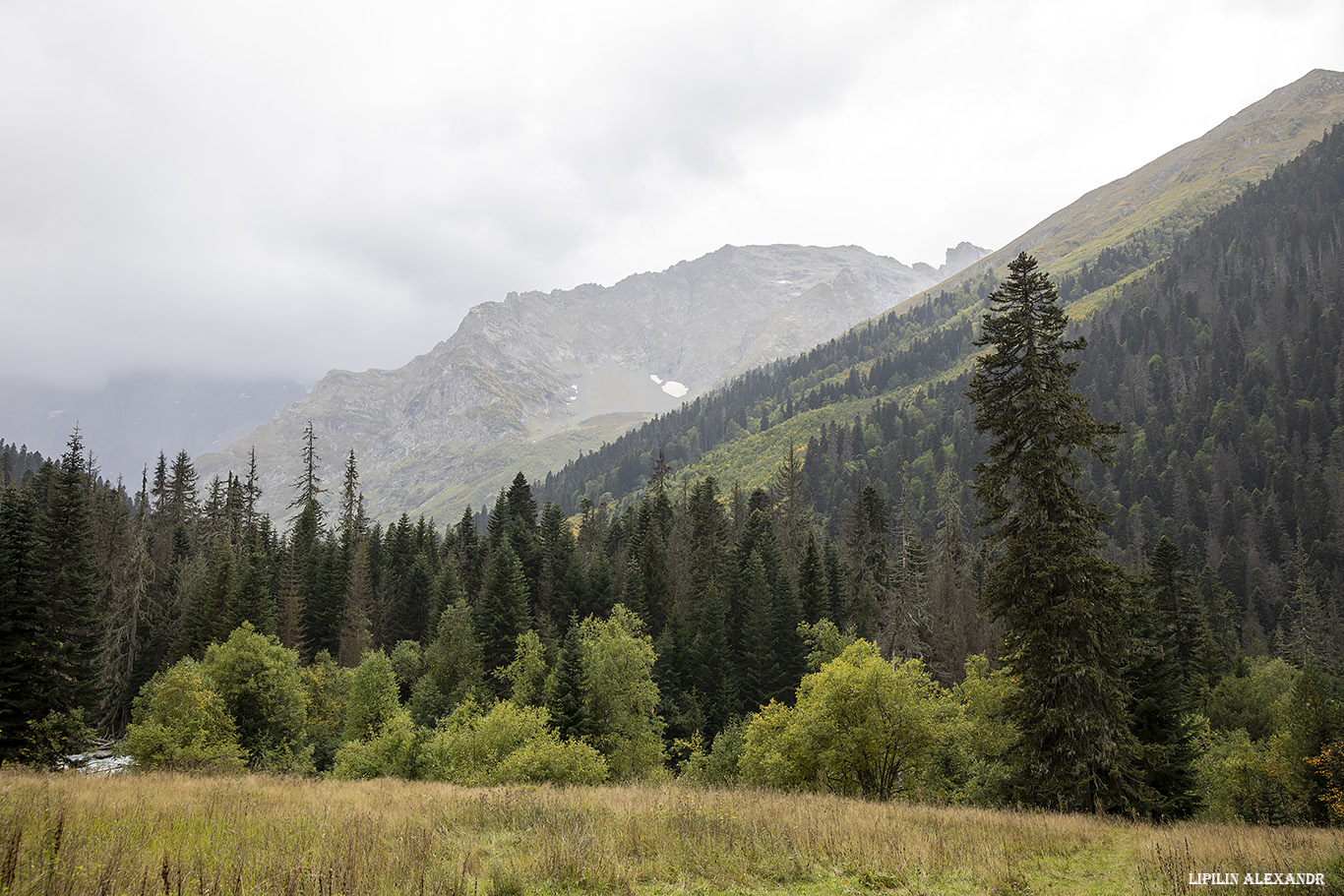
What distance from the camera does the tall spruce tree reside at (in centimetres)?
1919

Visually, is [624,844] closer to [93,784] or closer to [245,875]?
[245,875]

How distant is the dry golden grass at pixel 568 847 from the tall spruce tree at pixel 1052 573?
3907 millimetres

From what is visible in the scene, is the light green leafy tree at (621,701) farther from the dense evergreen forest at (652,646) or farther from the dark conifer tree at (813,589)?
the dark conifer tree at (813,589)

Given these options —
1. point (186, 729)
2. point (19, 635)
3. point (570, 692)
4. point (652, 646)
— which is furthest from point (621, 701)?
point (19, 635)

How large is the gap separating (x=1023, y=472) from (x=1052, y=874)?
11926mm

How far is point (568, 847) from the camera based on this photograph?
995cm

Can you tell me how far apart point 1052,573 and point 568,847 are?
1655 centimetres

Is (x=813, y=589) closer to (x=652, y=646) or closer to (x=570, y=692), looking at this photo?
(x=652, y=646)

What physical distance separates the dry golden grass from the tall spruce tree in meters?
3.91

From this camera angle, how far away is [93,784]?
1480 centimetres

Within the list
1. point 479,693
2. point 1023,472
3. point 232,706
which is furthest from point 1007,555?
point 232,706

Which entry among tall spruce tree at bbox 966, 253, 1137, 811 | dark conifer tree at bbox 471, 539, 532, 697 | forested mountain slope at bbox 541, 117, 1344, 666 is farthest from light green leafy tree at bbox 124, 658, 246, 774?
forested mountain slope at bbox 541, 117, 1344, 666

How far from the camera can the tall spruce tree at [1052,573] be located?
19188mm

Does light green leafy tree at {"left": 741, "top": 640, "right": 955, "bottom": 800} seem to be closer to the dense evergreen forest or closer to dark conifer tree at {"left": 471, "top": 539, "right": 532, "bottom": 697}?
the dense evergreen forest
